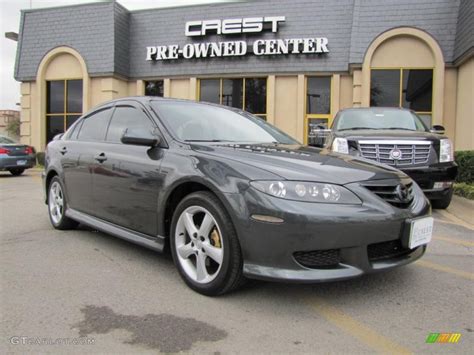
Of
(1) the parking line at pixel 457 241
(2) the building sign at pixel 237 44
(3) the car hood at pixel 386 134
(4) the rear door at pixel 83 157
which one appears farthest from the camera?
(2) the building sign at pixel 237 44

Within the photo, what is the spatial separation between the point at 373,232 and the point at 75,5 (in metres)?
18.6

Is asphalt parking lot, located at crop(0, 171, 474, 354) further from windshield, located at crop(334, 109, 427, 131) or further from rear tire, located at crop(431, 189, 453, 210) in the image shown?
windshield, located at crop(334, 109, 427, 131)

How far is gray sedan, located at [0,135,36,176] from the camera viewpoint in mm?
13617

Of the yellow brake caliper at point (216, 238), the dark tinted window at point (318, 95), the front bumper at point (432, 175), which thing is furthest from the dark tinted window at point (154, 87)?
the yellow brake caliper at point (216, 238)

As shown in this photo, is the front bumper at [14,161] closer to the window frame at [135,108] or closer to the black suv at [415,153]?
the window frame at [135,108]

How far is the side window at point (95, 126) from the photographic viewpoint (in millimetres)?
4746

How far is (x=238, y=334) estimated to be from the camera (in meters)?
2.69

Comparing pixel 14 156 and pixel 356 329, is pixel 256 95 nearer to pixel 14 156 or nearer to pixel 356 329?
pixel 14 156

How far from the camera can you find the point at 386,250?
10.3 feet

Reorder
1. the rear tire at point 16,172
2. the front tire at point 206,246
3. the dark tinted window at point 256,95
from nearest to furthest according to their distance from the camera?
the front tire at point 206,246 < the rear tire at point 16,172 < the dark tinted window at point 256,95

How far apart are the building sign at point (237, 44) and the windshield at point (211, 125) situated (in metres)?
11.9

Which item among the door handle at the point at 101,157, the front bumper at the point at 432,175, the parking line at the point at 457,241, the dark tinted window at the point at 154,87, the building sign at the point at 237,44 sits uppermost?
the building sign at the point at 237,44
